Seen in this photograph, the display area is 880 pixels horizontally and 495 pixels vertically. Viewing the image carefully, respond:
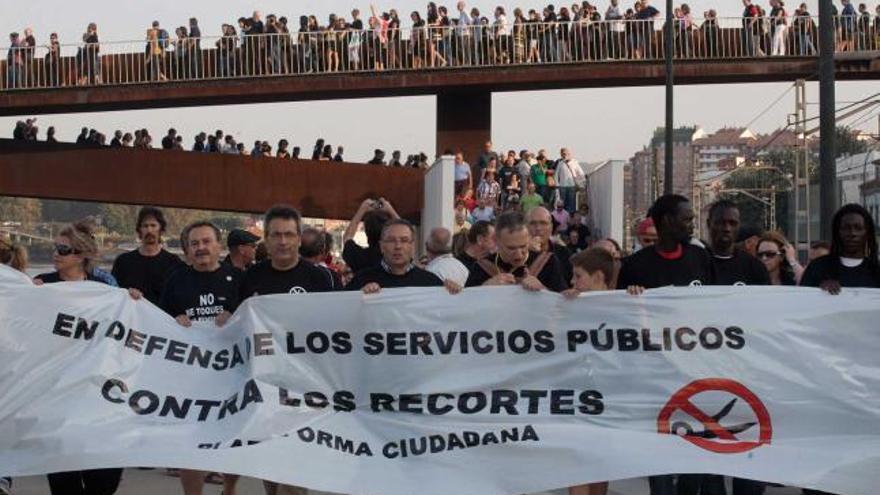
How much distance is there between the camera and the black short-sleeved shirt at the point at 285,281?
8.73m

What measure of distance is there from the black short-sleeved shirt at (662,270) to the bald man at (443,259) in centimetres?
258

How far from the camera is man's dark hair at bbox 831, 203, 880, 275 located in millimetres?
8820

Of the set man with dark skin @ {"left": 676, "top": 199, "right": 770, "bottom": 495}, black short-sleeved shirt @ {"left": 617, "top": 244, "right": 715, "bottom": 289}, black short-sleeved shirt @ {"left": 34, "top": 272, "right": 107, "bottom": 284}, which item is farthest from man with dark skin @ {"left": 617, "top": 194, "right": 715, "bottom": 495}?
black short-sleeved shirt @ {"left": 34, "top": 272, "right": 107, "bottom": 284}

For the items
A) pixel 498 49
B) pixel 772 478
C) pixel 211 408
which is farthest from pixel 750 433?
pixel 498 49

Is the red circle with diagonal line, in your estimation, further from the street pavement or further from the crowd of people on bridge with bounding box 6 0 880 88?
the crowd of people on bridge with bounding box 6 0 880 88

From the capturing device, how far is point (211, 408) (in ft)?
27.7

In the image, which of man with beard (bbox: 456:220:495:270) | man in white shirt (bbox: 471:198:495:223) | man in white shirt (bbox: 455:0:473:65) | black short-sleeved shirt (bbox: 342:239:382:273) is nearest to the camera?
black short-sleeved shirt (bbox: 342:239:382:273)

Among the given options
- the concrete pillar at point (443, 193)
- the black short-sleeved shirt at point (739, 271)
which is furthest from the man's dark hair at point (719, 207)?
the concrete pillar at point (443, 193)

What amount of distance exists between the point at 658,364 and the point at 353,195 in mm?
30967

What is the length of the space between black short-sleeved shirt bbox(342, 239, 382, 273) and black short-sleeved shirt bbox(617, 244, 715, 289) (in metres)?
2.40

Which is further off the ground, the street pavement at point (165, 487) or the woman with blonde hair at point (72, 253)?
the woman with blonde hair at point (72, 253)

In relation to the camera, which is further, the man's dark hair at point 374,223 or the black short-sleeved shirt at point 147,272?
the black short-sleeved shirt at point 147,272

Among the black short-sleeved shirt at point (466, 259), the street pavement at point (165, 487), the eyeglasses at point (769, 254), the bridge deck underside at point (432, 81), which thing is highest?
the bridge deck underside at point (432, 81)

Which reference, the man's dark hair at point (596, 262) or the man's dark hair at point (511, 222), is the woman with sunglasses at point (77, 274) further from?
the man's dark hair at point (596, 262)
